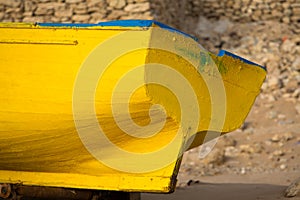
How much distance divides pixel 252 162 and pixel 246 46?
14.2 ft

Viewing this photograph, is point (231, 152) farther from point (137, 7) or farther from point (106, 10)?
point (106, 10)

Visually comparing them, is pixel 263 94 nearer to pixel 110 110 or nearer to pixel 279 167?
pixel 279 167

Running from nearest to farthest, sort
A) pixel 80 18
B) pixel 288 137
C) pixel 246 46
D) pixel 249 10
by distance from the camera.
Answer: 1. pixel 288 137
2. pixel 80 18
3. pixel 246 46
4. pixel 249 10

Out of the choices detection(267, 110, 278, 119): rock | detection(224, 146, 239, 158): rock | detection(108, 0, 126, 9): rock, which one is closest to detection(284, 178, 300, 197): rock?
detection(224, 146, 239, 158): rock

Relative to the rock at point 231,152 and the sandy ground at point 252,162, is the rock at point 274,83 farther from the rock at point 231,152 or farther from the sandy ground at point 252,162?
the rock at point 231,152

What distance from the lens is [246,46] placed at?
1236cm

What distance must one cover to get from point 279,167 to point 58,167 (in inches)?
162

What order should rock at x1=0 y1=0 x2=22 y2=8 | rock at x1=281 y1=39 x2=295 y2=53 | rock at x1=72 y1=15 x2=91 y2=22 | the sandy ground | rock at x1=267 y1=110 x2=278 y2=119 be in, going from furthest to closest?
rock at x1=281 y1=39 x2=295 y2=53
rock at x1=0 y1=0 x2=22 y2=8
rock at x1=72 y1=15 x2=91 y2=22
rock at x1=267 y1=110 x2=278 y2=119
the sandy ground

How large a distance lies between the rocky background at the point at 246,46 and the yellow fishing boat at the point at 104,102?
248cm

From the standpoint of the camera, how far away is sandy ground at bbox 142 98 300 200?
19.4 feet

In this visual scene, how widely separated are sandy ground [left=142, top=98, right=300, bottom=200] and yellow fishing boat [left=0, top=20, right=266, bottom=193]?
1312 millimetres

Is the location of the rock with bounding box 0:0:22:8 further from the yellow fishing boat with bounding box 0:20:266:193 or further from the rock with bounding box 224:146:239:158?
the yellow fishing boat with bounding box 0:20:266:193

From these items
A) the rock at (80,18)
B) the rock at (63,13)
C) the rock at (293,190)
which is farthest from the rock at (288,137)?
the rock at (63,13)

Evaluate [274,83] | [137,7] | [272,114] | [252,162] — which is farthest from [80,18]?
[252,162]
